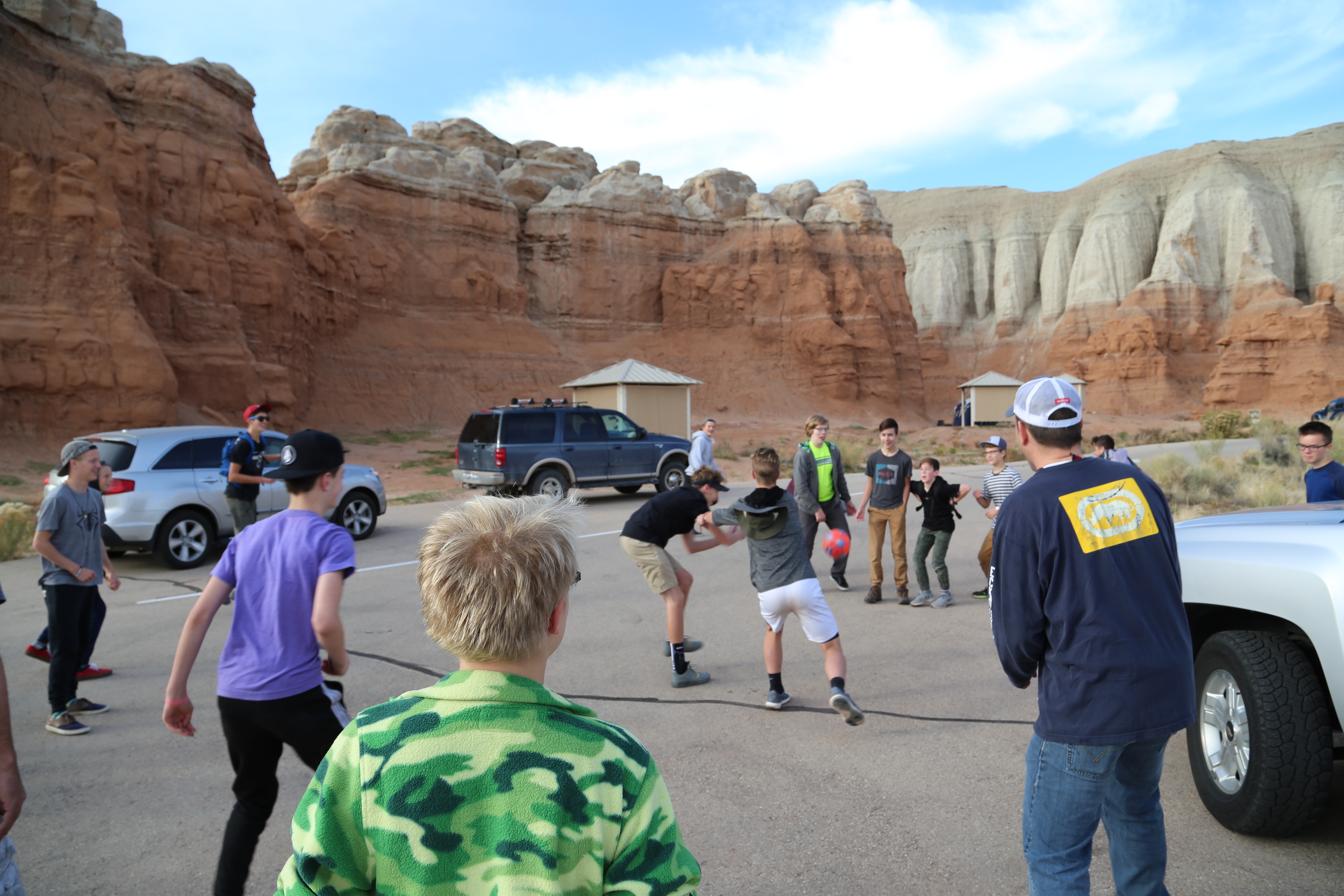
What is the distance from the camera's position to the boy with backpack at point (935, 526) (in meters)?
7.86

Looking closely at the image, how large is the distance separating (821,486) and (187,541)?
7.96 meters

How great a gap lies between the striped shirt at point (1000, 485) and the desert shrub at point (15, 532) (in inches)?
490

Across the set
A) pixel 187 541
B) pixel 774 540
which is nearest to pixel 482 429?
pixel 187 541

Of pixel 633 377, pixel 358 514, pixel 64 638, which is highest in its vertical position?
pixel 633 377

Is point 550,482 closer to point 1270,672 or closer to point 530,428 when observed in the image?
point 530,428

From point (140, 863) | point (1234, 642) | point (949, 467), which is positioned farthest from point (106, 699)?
point (949, 467)

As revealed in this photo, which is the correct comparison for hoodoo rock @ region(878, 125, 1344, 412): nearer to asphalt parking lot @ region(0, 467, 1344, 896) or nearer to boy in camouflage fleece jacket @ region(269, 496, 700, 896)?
asphalt parking lot @ region(0, 467, 1344, 896)

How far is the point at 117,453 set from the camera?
959cm

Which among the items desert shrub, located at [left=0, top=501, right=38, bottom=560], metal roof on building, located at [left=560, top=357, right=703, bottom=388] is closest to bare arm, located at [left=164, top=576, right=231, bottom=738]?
desert shrub, located at [left=0, top=501, right=38, bottom=560]

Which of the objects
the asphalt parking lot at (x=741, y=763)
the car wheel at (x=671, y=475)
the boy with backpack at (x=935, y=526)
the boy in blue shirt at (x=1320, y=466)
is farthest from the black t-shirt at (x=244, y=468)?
the boy in blue shirt at (x=1320, y=466)

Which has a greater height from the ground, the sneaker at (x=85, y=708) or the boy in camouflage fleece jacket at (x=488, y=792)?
the boy in camouflage fleece jacket at (x=488, y=792)

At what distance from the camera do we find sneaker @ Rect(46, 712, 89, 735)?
4773 mm

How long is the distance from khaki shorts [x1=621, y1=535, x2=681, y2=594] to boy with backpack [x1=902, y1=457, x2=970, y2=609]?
326 centimetres

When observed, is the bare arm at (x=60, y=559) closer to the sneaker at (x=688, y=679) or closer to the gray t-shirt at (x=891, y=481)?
the sneaker at (x=688, y=679)
